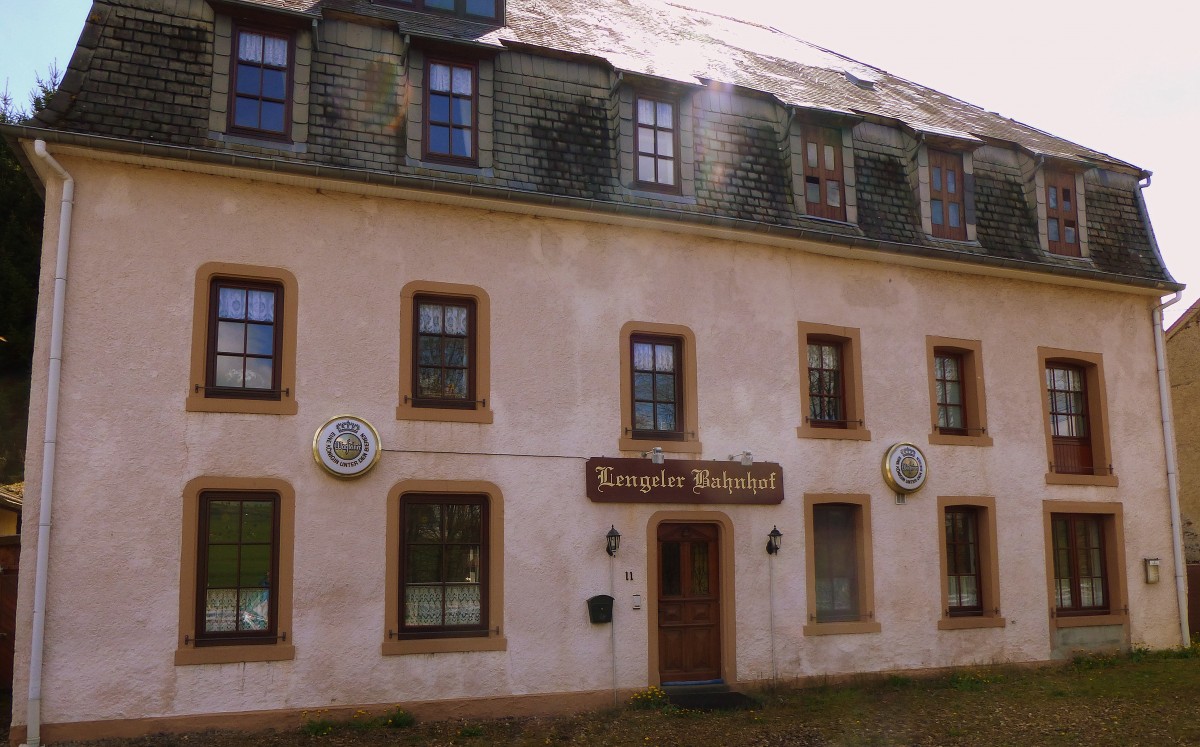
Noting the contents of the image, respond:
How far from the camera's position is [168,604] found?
452 inches

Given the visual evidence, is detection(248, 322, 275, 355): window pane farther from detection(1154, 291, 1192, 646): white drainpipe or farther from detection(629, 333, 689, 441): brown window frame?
detection(1154, 291, 1192, 646): white drainpipe

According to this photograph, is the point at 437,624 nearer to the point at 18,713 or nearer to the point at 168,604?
the point at 168,604

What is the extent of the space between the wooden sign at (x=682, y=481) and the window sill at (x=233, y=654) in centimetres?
400

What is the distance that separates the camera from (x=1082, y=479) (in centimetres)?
1705

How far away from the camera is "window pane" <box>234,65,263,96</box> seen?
495 inches

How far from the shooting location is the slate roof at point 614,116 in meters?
12.0

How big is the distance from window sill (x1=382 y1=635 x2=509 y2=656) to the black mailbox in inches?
44.3

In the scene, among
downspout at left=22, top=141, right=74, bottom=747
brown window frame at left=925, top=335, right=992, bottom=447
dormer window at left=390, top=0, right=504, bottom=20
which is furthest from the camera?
brown window frame at left=925, top=335, right=992, bottom=447

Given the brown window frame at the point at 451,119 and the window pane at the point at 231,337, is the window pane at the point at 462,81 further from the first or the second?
the window pane at the point at 231,337

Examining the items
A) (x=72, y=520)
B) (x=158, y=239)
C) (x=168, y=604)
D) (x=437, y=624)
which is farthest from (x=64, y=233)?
(x=437, y=624)

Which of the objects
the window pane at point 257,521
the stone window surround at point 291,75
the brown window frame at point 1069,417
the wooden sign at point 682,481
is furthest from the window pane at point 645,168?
the brown window frame at point 1069,417

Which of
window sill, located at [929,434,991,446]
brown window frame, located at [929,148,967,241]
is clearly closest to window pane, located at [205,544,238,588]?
window sill, located at [929,434,991,446]

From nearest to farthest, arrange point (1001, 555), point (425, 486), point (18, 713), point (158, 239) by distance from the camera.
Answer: point (18, 713) → point (158, 239) → point (425, 486) → point (1001, 555)

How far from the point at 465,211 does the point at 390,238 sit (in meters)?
1.00
